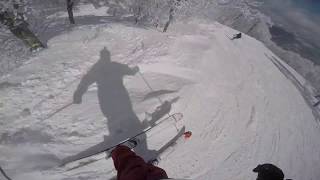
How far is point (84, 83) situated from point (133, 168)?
9107mm

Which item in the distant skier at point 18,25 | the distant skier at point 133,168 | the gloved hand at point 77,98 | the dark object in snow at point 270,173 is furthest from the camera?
the distant skier at point 18,25

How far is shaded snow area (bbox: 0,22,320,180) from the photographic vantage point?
9828 millimetres

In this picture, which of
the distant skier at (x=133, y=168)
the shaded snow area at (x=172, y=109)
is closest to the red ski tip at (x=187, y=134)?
the shaded snow area at (x=172, y=109)

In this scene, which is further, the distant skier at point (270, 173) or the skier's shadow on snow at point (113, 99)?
the skier's shadow on snow at point (113, 99)

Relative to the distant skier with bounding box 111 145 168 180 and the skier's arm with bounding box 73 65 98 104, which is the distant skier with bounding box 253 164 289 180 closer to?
the distant skier with bounding box 111 145 168 180

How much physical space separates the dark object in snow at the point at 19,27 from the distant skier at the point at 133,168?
10.2 m

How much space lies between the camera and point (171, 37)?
51.7 ft

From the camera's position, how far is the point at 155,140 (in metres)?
10.9

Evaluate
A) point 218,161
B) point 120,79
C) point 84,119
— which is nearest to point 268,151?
point 218,161

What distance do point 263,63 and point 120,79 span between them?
11239mm

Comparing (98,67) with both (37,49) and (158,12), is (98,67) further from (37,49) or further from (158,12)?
(158,12)

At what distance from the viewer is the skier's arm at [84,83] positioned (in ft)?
37.4

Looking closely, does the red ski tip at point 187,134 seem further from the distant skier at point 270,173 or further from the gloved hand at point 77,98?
the distant skier at point 270,173

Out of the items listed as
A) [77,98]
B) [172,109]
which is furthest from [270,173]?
[77,98]
